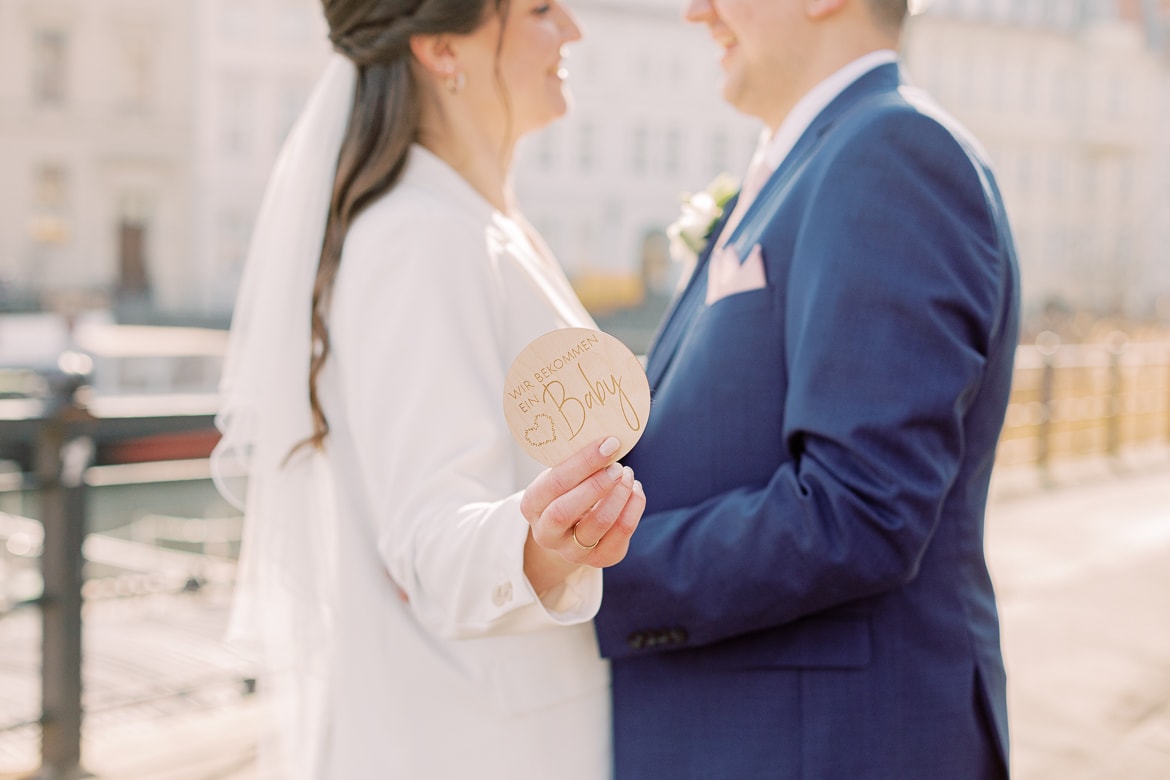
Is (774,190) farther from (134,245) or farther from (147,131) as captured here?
(147,131)

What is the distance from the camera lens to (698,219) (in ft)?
6.65

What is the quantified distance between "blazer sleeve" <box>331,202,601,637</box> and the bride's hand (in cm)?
12

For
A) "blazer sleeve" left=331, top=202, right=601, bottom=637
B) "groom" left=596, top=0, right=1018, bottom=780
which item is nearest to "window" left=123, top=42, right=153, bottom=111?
"blazer sleeve" left=331, top=202, right=601, bottom=637

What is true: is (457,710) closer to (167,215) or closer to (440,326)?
(440,326)

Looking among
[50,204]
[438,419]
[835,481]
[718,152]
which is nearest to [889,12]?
[835,481]

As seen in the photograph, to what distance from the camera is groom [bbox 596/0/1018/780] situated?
1369 mm

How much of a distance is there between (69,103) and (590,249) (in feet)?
51.8

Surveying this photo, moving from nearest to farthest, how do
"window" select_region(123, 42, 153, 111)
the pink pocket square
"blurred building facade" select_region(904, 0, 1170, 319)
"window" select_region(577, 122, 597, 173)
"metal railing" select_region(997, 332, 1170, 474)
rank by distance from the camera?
the pink pocket square < "metal railing" select_region(997, 332, 1170, 474) < "window" select_region(123, 42, 153, 111) < "window" select_region(577, 122, 597, 173) < "blurred building facade" select_region(904, 0, 1170, 319)

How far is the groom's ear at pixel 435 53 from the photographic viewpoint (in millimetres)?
1548

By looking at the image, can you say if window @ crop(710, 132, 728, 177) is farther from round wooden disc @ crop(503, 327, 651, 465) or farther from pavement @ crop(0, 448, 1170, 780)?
round wooden disc @ crop(503, 327, 651, 465)

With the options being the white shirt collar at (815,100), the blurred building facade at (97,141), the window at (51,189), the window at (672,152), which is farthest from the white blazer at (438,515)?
the window at (672,152)

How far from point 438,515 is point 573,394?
33cm

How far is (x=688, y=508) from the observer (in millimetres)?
1465

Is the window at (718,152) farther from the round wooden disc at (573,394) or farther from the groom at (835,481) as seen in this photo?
the round wooden disc at (573,394)
